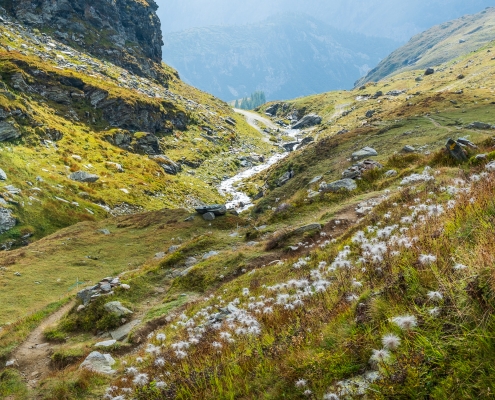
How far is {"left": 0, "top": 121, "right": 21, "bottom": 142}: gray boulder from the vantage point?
4959 centimetres

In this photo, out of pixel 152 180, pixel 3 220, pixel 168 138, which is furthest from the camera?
pixel 168 138

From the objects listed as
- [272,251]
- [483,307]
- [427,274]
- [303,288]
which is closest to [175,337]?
[303,288]

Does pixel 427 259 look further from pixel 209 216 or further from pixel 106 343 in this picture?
pixel 209 216

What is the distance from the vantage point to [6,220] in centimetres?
3519

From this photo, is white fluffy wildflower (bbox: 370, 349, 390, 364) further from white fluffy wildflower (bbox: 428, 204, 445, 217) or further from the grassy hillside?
white fluffy wildflower (bbox: 428, 204, 445, 217)

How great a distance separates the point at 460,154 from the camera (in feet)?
67.6

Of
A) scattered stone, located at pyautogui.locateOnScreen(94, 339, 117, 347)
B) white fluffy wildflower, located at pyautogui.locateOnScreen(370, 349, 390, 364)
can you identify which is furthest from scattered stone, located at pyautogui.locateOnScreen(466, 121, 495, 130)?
white fluffy wildflower, located at pyautogui.locateOnScreen(370, 349, 390, 364)

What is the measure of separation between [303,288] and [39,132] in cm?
6330

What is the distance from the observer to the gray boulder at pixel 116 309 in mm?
16938

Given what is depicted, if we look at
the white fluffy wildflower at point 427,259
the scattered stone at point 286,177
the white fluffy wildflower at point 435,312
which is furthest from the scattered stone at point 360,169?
the white fluffy wildflower at point 435,312

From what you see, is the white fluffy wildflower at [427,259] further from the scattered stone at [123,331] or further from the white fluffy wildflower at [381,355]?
the scattered stone at [123,331]

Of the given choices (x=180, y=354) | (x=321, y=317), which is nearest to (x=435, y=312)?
(x=321, y=317)

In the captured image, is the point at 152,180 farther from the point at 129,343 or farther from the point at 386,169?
the point at 129,343

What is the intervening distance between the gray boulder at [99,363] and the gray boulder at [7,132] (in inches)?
2002
